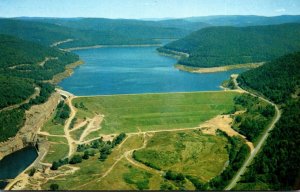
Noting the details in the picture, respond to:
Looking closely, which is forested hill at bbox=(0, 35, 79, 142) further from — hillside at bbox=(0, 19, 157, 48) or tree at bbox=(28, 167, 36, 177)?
hillside at bbox=(0, 19, 157, 48)

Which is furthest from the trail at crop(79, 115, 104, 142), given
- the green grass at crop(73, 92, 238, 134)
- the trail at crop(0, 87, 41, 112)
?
the trail at crop(0, 87, 41, 112)

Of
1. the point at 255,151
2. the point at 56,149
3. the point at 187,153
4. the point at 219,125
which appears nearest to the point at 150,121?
the point at 219,125

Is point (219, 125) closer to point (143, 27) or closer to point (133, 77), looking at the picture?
point (133, 77)

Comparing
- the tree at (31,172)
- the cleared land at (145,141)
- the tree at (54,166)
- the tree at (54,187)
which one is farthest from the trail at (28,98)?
the tree at (54,187)

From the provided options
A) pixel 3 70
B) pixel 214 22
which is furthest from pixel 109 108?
pixel 214 22

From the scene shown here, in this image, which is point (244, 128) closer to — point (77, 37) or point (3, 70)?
point (3, 70)

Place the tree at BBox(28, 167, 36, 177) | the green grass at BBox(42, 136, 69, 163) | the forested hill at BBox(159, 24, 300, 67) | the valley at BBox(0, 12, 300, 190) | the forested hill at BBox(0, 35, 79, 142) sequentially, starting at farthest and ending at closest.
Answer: the forested hill at BBox(159, 24, 300, 67), the forested hill at BBox(0, 35, 79, 142), the green grass at BBox(42, 136, 69, 163), the tree at BBox(28, 167, 36, 177), the valley at BBox(0, 12, 300, 190)
